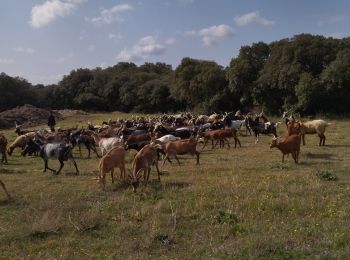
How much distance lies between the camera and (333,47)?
151 ft

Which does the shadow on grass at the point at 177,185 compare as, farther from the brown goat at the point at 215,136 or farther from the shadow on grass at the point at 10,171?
the brown goat at the point at 215,136

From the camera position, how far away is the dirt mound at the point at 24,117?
50.1m

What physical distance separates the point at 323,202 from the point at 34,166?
13268 millimetres

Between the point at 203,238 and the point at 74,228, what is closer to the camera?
the point at 203,238

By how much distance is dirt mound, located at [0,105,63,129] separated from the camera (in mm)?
50062

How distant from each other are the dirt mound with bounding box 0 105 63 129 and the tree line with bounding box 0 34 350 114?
1551 cm

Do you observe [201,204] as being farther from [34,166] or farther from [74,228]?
[34,166]

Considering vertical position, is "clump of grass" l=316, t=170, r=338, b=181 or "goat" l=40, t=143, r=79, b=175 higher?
"goat" l=40, t=143, r=79, b=175

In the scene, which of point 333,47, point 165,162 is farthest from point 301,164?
point 333,47

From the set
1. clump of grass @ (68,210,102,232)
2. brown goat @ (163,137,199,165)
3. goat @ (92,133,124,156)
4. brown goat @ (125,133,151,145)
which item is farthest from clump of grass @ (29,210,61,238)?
brown goat @ (125,133,151,145)

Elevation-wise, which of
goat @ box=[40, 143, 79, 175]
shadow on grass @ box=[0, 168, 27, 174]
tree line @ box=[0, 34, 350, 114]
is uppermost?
tree line @ box=[0, 34, 350, 114]

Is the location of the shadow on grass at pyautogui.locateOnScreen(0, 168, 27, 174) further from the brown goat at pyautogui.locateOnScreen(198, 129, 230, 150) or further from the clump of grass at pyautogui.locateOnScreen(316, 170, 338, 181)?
the clump of grass at pyautogui.locateOnScreen(316, 170, 338, 181)

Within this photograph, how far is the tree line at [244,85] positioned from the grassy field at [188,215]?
88.1ft

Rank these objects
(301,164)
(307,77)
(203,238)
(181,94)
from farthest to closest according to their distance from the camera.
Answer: (181,94), (307,77), (301,164), (203,238)
